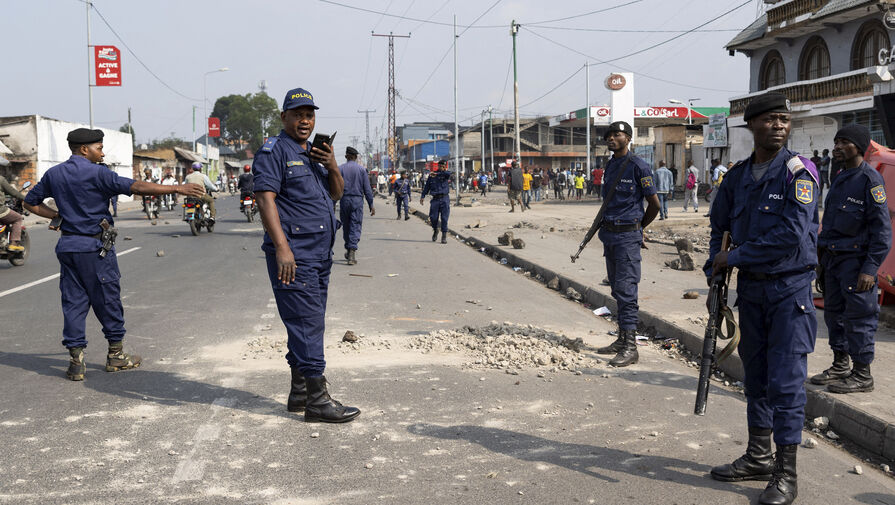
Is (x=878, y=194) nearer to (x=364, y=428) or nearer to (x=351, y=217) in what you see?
(x=364, y=428)

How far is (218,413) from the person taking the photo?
490cm

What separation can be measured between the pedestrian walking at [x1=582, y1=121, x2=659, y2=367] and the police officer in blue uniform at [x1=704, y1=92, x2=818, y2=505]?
104 inches

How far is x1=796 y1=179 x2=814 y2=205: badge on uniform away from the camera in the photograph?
353 cm

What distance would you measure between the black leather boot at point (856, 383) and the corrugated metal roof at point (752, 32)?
28283mm

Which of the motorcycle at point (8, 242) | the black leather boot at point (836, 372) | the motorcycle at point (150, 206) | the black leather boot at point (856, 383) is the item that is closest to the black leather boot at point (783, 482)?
the black leather boot at point (856, 383)

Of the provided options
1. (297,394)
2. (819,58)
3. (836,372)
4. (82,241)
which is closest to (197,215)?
(82,241)

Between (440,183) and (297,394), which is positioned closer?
(297,394)

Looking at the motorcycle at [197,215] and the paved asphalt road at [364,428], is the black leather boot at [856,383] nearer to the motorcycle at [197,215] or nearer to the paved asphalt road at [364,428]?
the paved asphalt road at [364,428]

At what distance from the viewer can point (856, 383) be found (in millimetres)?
5164

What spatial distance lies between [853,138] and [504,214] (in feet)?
76.6

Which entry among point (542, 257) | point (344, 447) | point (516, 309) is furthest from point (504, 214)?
point (344, 447)

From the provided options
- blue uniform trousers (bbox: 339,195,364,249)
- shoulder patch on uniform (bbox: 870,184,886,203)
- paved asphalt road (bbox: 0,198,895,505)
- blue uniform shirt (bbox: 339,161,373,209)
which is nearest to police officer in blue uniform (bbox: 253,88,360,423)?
paved asphalt road (bbox: 0,198,895,505)

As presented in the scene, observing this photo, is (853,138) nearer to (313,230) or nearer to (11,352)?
(313,230)

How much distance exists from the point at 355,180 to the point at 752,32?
24148mm
